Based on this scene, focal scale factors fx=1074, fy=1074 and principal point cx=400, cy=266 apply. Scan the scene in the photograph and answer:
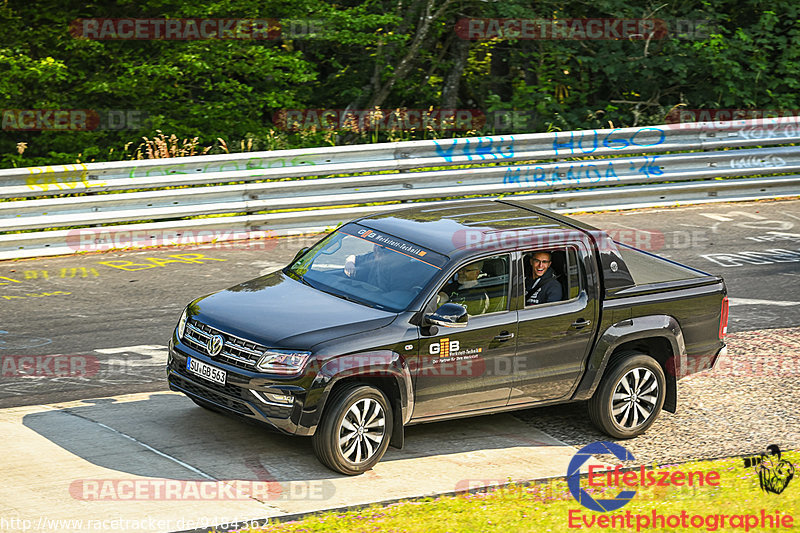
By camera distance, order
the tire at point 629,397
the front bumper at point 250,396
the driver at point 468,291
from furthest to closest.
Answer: the tire at point 629,397 < the driver at point 468,291 < the front bumper at point 250,396

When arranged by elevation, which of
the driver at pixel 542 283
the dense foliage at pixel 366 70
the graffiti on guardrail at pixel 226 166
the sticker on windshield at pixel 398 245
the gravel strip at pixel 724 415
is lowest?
the gravel strip at pixel 724 415

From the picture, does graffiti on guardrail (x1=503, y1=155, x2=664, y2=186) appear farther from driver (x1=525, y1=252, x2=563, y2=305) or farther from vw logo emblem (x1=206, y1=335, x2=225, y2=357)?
vw logo emblem (x1=206, y1=335, x2=225, y2=357)

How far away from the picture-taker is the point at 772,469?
8125 millimetres

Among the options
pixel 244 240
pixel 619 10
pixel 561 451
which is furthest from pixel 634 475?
pixel 619 10

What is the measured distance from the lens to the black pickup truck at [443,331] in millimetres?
7734

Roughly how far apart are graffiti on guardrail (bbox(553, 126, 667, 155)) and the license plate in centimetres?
988

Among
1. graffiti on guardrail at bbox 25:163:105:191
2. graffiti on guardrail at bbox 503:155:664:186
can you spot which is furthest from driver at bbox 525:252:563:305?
graffiti on guardrail at bbox 503:155:664:186

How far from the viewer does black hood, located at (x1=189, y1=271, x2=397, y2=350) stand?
776 centimetres

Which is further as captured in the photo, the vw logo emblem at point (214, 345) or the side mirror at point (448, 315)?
the side mirror at point (448, 315)

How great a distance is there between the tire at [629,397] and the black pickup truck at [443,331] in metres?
0.01
